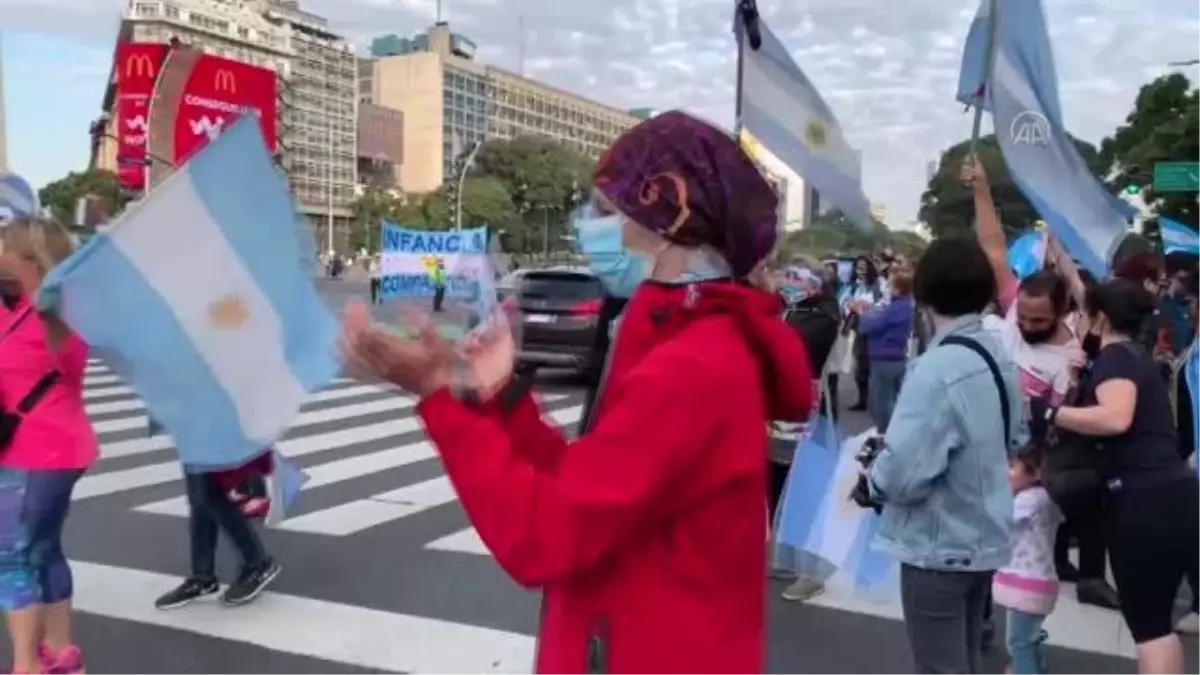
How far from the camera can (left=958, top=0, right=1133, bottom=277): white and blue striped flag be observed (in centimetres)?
536

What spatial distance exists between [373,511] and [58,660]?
327 centimetres

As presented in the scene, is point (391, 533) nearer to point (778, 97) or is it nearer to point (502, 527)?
point (778, 97)

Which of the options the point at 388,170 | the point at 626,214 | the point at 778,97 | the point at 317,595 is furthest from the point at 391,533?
the point at 388,170

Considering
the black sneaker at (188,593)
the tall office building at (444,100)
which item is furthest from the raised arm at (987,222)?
the tall office building at (444,100)

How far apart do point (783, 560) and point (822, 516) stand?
41 centimetres

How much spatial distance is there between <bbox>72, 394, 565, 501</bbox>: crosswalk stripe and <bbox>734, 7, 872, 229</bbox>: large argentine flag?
9.46ft

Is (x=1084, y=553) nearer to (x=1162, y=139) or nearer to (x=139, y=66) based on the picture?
(x=139, y=66)

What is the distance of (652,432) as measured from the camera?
4.97 feet

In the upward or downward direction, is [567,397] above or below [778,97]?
below

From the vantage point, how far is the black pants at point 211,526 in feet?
17.6

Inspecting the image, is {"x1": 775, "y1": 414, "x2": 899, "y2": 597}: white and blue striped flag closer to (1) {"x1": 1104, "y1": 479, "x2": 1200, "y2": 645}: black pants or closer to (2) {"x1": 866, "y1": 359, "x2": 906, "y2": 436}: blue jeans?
(1) {"x1": 1104, "y1": 479, "x2": 1200, "y2": 645}: black pants

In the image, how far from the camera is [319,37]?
138 meters

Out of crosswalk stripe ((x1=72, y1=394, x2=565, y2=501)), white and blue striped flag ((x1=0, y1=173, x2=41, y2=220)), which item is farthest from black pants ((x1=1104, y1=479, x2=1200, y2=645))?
white and blue striped flag ((x1=0, y1=173, x2=41, y2=220))

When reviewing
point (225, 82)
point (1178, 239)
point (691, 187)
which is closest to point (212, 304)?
point (691, 187)
